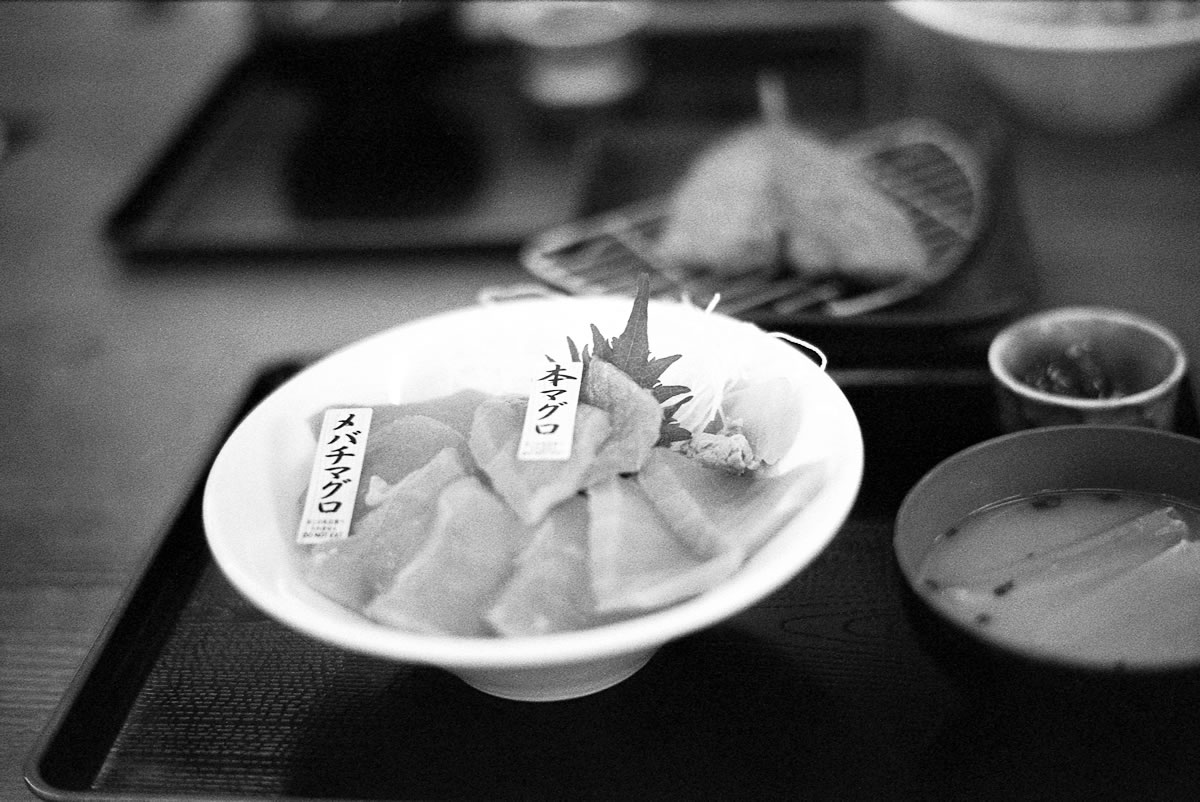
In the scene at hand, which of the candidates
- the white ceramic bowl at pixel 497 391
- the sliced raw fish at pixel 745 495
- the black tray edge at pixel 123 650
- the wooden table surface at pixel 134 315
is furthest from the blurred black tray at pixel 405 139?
the sliced raw fish at pixel 745 495

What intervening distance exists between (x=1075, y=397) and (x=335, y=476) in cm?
85

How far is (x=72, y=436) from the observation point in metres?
1.66

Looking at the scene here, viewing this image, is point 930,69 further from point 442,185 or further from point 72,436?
point 72,436

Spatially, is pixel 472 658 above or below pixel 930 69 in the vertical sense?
above

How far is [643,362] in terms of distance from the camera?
4.00 ft

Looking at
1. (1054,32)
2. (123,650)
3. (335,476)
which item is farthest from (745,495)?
(1054,32)

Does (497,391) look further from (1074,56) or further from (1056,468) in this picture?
(1074,56)

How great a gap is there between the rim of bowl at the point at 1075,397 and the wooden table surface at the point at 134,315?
26 cm

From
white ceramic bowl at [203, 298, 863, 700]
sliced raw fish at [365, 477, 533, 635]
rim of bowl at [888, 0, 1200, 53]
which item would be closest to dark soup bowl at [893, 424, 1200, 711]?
white ceramic bowl at [203, 298, 863, 700]

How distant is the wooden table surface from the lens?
1.38 meters

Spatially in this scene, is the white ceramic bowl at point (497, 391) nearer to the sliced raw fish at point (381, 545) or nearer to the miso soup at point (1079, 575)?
the sliced raw fish at point (381, 545)

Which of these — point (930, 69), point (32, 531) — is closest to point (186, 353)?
point (32, 531)

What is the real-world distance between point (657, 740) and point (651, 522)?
201 millimetres

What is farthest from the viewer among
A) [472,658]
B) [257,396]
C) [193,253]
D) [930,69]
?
[930,69]
